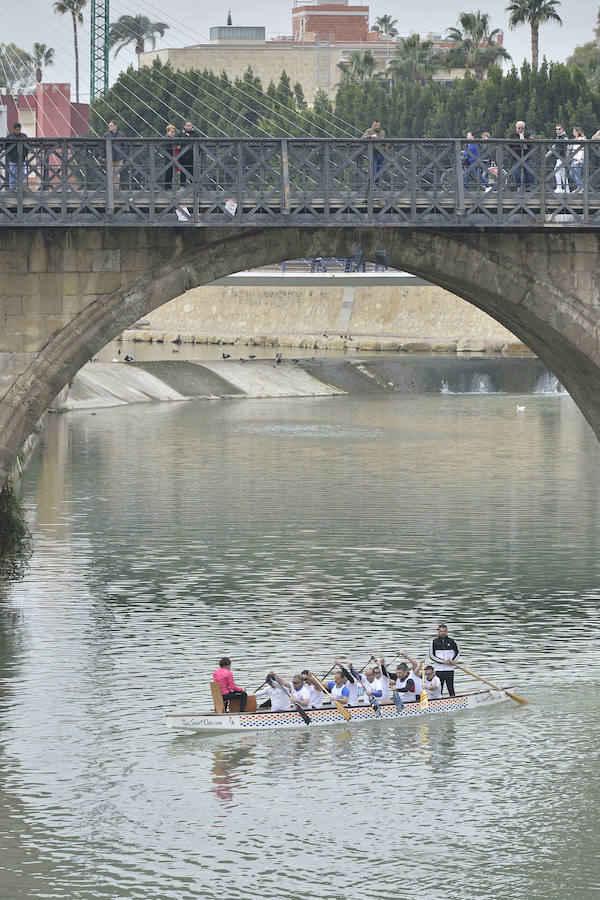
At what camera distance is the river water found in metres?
21.5

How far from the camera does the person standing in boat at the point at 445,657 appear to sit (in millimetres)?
28484

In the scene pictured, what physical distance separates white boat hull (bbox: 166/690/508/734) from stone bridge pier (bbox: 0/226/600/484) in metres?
10.2

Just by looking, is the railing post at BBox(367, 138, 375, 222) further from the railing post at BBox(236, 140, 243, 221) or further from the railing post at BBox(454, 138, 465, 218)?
the railing post at BBox(236, 140, 243, 221)

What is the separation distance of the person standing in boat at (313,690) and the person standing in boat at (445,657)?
8.21 feet

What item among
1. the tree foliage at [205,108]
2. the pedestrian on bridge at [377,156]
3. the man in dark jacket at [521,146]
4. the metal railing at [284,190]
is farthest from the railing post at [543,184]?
the tree foliage at [205,108]

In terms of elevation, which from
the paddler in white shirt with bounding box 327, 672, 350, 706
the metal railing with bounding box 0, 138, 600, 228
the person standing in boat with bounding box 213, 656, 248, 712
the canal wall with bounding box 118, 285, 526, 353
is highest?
the canal wall with bounding box 118, 285, 526, 353

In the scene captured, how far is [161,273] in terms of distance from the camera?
33719 mm

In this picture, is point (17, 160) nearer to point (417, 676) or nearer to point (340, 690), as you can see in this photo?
point (340, 690)

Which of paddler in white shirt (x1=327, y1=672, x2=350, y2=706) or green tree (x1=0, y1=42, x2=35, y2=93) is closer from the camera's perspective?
paddler in white shirt (x1=327, y1=672, x2=350, y2=706)

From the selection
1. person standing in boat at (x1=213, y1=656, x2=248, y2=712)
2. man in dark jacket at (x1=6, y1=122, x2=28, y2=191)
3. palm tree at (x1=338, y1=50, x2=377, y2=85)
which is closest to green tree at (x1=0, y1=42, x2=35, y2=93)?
man in dark jacket at (x1=6, y1=122, x2=28, y2=191)

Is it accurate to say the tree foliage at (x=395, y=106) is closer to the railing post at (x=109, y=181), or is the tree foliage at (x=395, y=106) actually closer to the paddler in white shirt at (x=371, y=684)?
the railing post at (x=109, y=181)

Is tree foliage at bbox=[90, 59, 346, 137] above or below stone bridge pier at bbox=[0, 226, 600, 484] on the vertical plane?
above

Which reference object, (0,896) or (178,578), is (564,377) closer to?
(178,578)

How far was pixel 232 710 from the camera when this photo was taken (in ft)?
88.4
